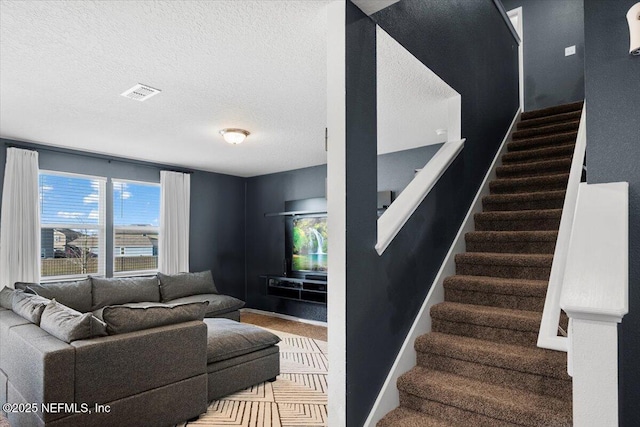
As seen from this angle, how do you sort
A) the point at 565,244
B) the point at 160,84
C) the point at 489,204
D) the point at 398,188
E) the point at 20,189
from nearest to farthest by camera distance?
the point at 565,244
the point at 160,84
the point at 489,204
the point at 20,189
the point at 398,188

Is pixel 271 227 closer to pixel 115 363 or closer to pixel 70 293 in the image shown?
pixel 70 293

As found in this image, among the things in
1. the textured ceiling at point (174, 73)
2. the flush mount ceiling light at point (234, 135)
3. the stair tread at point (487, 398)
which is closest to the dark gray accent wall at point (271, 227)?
the textured ceiling at point (174, 73)

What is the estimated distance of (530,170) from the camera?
3471mm

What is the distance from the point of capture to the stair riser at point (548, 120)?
409 centimetres

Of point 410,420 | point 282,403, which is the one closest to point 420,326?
point 410,420

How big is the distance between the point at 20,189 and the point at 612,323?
5.56m

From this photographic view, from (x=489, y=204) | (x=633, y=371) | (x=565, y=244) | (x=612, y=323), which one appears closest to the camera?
(x=612, y=323)

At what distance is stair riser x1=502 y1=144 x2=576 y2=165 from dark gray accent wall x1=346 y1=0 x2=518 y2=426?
0.34 m

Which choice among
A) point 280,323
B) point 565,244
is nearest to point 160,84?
point 565,244

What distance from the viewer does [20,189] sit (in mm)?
4484

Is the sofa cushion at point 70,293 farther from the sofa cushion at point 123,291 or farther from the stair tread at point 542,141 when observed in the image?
the stair tread at point 542,141

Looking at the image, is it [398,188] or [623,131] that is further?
[398,188]

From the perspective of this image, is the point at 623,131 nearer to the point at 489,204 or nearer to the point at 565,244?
the point at 565,244

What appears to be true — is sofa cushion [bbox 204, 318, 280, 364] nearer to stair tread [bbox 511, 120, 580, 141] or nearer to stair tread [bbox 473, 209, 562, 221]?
stair tread [bbox 473, 209, 562, 221]
